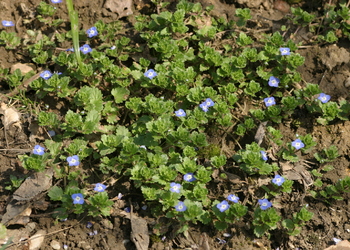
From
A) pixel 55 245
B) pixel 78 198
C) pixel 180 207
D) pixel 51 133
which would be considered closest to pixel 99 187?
pixel 78 198

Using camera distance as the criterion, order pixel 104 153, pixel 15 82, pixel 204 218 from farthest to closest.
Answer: pixel 15 82 → pixel 104 153 → pixel 204 218

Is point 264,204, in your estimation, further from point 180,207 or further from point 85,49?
point 85,49

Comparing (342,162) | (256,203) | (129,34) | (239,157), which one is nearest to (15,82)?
(129,34)

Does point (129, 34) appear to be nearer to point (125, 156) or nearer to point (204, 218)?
point (125, 156)

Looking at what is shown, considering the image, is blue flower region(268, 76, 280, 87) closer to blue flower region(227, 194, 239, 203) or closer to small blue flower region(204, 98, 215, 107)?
small blue flower region(204, 98, 215, 107)

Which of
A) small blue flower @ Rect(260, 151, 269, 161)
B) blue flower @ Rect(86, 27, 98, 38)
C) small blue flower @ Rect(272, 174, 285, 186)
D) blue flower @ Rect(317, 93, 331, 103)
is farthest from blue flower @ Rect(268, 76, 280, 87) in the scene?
blue flower @ Rect(86, 27, 98, 38)

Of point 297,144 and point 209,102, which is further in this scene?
point 209,102

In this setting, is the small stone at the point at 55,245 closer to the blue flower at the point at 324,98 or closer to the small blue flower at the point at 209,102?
the small blue flower at the point at 209,102
